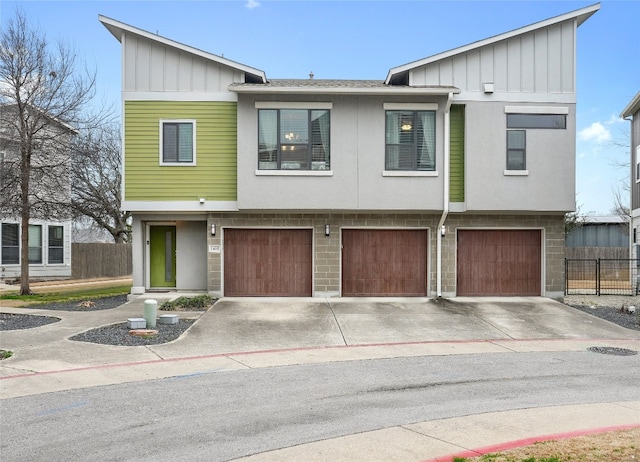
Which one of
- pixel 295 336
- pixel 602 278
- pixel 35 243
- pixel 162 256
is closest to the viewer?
pixel 295 336

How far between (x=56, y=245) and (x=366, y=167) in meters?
21.6

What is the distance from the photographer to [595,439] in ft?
19.4

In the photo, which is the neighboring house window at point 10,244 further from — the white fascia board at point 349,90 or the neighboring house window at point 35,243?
the white fascia board at point 349,90

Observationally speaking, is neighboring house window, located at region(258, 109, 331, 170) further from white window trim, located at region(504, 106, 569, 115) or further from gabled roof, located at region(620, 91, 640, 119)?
gabled roof, located at region(620, 91, 640, 119)

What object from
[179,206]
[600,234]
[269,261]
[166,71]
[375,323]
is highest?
[166,71]

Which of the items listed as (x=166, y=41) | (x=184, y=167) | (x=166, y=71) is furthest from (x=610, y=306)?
(x=166, y=41)

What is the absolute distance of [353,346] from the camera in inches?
458

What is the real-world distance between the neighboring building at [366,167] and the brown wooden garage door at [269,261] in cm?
3

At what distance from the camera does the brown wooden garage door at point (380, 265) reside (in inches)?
712

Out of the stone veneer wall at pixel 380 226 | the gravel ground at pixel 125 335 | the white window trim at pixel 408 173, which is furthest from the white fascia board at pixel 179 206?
the gravel ground at pixel 125 335

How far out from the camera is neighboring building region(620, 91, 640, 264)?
2281cm

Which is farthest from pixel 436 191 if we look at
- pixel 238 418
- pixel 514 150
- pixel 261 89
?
pixel 238 418

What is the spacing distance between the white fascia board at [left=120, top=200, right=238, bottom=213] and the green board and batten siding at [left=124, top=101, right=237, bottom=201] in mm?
127

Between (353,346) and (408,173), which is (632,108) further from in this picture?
(353,346)
